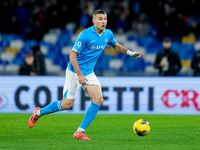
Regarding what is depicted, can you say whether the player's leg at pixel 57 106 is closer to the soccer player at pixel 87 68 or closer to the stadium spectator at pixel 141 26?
the soccer player at pixel 87 68

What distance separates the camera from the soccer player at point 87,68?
6871 mm

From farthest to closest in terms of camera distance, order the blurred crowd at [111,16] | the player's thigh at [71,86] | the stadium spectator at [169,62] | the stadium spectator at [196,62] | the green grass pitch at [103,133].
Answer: the blurred crowd at [111,16] → the stadium spectator at [196,62] → the stadium spectator at [169,62] → the player's thigh at [71,86] → the green grass pitch at [103,133]

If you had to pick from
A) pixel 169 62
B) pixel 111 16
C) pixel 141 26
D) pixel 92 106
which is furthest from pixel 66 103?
pixel 141 26

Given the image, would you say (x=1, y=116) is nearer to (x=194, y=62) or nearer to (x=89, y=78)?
(x=89, y=78)

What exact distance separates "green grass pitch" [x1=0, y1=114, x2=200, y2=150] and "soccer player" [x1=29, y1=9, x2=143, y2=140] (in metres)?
0.43

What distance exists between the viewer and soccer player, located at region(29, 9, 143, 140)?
22.5 ft

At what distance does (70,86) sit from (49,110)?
0.58m

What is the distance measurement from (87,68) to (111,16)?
419 inches

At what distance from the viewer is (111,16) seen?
1758 cm

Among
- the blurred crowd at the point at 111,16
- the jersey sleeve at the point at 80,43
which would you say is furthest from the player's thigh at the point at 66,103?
the blurred crowd at the point at 111,16

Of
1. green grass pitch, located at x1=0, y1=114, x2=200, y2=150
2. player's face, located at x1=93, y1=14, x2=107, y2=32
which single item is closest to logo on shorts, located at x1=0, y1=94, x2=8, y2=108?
green grass pitch, located at x1=0, y1=114, x2=200, y2=150

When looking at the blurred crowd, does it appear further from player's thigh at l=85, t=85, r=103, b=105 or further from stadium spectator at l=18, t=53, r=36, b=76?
player's thigh at l=85, t=85, r=103, b=105

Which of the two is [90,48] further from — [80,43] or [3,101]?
[3,101]

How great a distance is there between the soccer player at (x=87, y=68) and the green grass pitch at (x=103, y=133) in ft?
1.41
